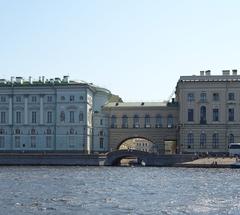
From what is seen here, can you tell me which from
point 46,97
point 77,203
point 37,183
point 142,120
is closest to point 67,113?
point 46,97

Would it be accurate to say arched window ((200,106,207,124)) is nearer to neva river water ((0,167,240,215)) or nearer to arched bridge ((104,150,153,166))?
arched bridge ((104,150,153,166))

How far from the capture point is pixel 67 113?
118 meters

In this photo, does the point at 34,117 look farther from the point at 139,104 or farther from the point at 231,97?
the point at 231,97

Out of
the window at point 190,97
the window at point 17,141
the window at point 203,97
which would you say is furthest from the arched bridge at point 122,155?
the window at point 17,141

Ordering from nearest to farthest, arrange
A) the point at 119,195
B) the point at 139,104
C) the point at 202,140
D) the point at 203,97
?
1. the point at 119,195
2. the point at 202,140
3. the point at 203,97
4. the point at 139,104

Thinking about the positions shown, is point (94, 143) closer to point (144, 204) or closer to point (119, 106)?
point (119, 106)

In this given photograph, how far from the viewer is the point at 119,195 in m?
51.6

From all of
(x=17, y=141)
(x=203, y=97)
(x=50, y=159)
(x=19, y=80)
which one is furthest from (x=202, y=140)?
(x=19, y=80)

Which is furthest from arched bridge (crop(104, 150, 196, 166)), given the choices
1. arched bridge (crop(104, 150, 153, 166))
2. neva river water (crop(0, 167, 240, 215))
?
neva river water (crop(0, 167, 240, 215))

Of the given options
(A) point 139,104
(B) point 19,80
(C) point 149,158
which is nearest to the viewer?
(C) point 149,158

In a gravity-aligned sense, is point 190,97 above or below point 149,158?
above

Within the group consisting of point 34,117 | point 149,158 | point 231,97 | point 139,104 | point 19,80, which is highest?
point 19,80

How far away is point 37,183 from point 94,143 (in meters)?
59.4

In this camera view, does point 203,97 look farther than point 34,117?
No
